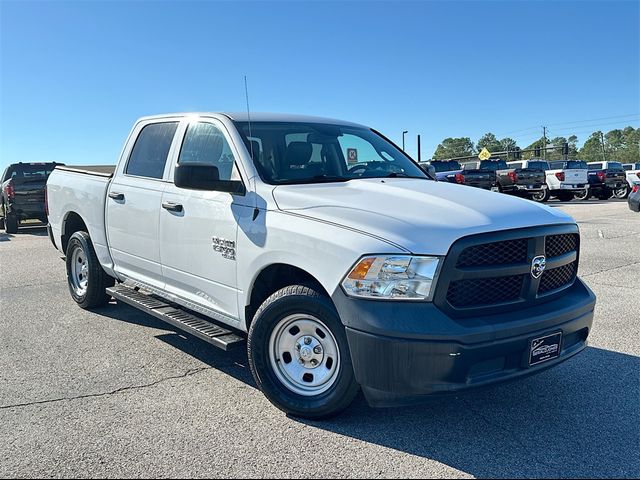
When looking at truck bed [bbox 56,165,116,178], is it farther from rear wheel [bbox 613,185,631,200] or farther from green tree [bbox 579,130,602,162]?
green tree [bbox 579,130,602,162]

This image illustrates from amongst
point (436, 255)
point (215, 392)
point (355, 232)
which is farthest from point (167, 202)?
point (436, 255)

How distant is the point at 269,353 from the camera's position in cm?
360

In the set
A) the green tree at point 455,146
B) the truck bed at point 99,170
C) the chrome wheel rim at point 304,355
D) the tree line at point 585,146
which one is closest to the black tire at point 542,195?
the truck bed at point 99,170

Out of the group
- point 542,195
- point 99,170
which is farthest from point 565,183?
point 99,170

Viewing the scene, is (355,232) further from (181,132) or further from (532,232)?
(181,132)

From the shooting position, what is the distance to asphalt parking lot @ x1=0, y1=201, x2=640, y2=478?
9.70 ft

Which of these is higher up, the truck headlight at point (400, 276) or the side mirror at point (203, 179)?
the side mirror at point (203, 179)

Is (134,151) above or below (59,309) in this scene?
above

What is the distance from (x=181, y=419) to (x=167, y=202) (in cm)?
178

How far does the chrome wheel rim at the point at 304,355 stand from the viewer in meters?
3.36

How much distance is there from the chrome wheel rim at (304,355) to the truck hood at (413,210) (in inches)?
26.6

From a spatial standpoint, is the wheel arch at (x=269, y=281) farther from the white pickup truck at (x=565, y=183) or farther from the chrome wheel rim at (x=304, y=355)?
the white pickup truck at (x=565, y=183)

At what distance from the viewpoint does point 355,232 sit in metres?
3.12

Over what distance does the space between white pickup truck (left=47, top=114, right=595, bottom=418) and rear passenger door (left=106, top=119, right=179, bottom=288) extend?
25 millimetres
